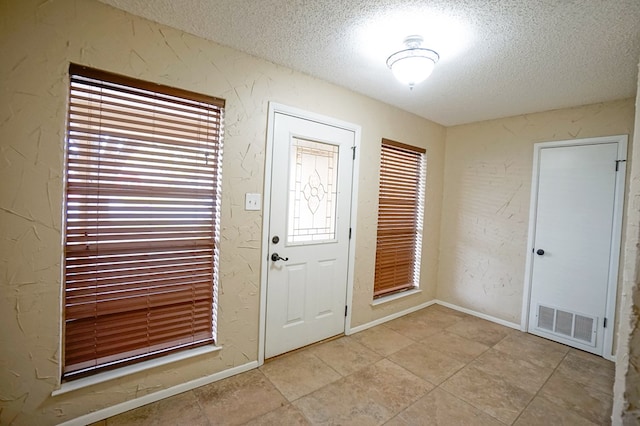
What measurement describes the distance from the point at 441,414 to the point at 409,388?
0.29m

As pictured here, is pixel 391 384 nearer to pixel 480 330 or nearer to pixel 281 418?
pixel 281 418

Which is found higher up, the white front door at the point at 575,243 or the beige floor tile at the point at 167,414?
the white front door at the point at 575,243

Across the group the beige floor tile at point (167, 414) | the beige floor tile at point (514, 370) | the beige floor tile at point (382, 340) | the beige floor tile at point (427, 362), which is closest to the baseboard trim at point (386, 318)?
the beige floor tile at point (382, 340)

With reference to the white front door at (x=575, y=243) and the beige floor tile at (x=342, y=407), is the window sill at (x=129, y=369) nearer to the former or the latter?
Result: the beige floor tile at (x=342, y=407)

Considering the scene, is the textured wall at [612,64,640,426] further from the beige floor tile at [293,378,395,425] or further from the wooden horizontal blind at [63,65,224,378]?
the wooden horizontal blind at [63,65,224,378]

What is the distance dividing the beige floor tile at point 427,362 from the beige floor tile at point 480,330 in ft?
1.98

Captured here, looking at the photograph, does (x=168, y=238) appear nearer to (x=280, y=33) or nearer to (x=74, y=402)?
(x=74, y=402)

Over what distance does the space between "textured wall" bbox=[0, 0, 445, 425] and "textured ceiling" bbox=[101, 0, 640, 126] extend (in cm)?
18

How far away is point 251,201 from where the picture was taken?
230 cm

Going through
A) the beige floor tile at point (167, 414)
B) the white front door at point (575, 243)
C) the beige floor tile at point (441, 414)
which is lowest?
the beige floor tile at point (167, 414)

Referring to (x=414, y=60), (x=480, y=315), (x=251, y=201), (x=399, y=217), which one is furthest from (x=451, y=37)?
(x=480, y=315)

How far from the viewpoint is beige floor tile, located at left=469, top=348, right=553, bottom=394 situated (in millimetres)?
2338

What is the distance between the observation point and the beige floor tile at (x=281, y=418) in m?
1.82

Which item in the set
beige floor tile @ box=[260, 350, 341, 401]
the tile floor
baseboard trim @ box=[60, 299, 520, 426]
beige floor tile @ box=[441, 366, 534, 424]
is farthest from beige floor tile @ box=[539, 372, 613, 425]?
baseboard trim @ box=[60, 299, 520, 426]
